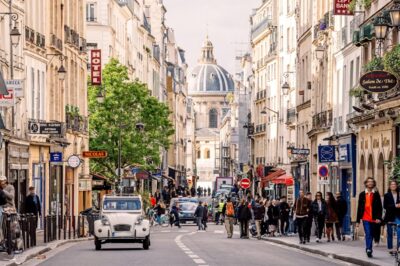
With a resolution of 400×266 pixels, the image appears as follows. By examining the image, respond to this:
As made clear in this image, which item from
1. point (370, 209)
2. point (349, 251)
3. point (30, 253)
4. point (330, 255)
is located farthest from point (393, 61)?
point (30, 253)

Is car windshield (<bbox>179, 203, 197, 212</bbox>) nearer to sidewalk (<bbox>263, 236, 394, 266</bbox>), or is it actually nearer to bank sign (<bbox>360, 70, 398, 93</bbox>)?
sidewalk (<bbox>263, 236, 394, 266</bbox>)

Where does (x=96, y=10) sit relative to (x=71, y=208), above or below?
above

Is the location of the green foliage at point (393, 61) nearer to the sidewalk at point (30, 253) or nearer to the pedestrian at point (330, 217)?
the sidewalk at point (30, 253)

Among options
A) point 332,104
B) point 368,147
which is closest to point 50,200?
point 332,104

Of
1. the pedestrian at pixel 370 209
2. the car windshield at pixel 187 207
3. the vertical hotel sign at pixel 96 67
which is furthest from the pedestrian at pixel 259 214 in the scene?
the car windshield at pixel 187 207

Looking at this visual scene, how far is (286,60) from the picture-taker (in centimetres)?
10438

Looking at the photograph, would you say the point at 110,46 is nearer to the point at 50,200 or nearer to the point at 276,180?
the point at 276,180

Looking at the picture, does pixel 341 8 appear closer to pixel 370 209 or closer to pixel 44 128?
pixel 44 128

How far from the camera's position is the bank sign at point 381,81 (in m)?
34.7

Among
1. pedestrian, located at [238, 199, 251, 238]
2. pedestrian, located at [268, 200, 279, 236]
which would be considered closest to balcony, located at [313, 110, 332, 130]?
pedestrian, located at [268, 200, 279, 236]

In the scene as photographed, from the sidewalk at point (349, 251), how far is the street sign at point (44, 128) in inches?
397

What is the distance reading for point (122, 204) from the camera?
141 feet

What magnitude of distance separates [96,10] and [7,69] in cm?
4333

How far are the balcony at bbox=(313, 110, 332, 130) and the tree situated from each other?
1941cm
